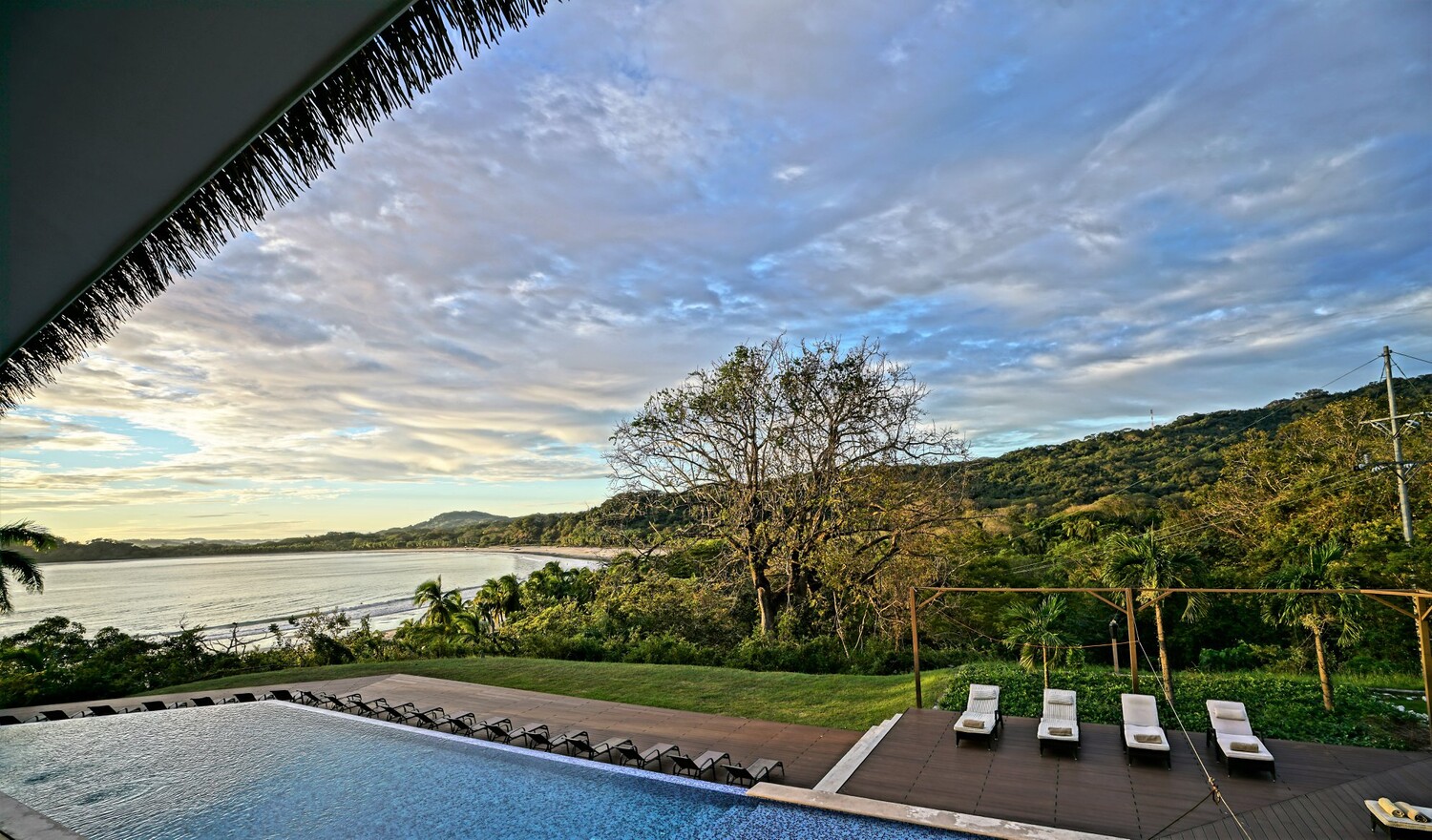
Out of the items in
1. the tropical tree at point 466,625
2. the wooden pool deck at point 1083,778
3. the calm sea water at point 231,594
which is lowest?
the calm sea water at point 231,594

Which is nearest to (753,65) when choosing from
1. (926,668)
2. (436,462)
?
(926,668)

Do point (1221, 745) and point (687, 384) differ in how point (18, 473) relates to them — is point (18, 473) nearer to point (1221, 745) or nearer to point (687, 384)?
point (687, 384)

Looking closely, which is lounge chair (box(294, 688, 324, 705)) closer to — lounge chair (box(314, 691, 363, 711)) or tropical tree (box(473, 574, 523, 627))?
lounge chair (box(314, 691, 363, 711))

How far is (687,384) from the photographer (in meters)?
17.2

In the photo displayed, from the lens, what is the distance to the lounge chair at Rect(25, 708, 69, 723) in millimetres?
11477

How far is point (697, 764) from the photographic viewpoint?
7637 millimetres

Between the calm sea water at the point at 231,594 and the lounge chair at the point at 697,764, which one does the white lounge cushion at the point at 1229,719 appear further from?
the calm sea water at the point at 231,594

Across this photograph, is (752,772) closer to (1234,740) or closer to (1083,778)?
(1083,778)

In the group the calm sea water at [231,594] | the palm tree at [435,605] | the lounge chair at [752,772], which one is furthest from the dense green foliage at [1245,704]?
the calm sea water at [231,594]

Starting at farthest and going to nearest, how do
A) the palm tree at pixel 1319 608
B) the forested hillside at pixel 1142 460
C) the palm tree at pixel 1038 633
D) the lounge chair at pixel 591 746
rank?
the forested hillside at pixel 1142 460 < the palm tree at pixel 1038 633 < the palm tree at pixel 1319 608 < the lounge chair at pixel 591 746

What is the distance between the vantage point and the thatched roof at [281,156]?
1.70m

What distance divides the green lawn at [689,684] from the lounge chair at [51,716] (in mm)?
2069

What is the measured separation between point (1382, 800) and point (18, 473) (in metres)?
33.7

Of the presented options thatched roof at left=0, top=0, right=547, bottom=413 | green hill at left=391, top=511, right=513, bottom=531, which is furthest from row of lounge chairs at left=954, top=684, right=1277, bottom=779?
green hill at left=391, top=511, right=513, bottom=531
